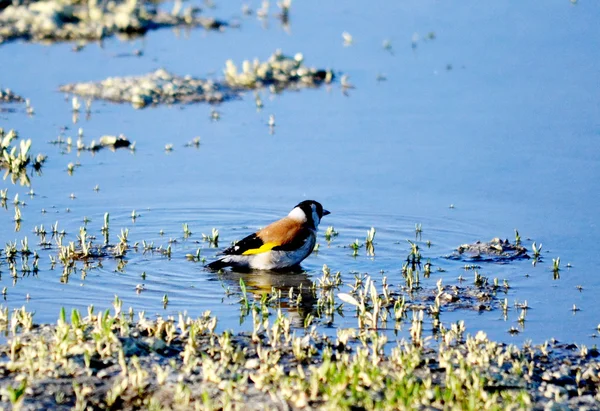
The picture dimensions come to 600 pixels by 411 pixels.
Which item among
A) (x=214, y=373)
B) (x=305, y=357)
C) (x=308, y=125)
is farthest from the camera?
(x=308, y=125)

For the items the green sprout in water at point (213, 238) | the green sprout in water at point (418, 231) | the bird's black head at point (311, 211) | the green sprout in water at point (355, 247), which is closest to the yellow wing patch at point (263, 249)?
the bird's black head at point (311, 211)

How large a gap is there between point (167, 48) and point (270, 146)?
6.11 meters

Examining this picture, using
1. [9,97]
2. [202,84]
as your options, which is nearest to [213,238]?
[202,84]

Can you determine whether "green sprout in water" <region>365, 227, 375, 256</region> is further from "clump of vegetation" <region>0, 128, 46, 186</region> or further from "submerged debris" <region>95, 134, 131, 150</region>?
"submerged debris" <region>95, 134, 131, 150</region>

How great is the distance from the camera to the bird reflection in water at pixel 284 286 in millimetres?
8766

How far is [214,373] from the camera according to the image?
264 inches

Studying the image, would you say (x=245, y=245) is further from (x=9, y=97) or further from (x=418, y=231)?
(x=9, y=97)

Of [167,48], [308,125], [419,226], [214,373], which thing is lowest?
[214,373]

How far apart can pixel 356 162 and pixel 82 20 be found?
9118 millimetres

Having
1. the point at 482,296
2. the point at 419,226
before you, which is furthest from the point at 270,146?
the point at 482,296

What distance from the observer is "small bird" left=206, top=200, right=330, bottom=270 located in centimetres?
986

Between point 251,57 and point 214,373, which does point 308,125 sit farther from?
point 214,373

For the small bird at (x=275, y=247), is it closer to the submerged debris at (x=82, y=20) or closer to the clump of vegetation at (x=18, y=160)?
the clump of vegetation at (x=18, y=160)

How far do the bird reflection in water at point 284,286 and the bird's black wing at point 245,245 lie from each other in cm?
19
